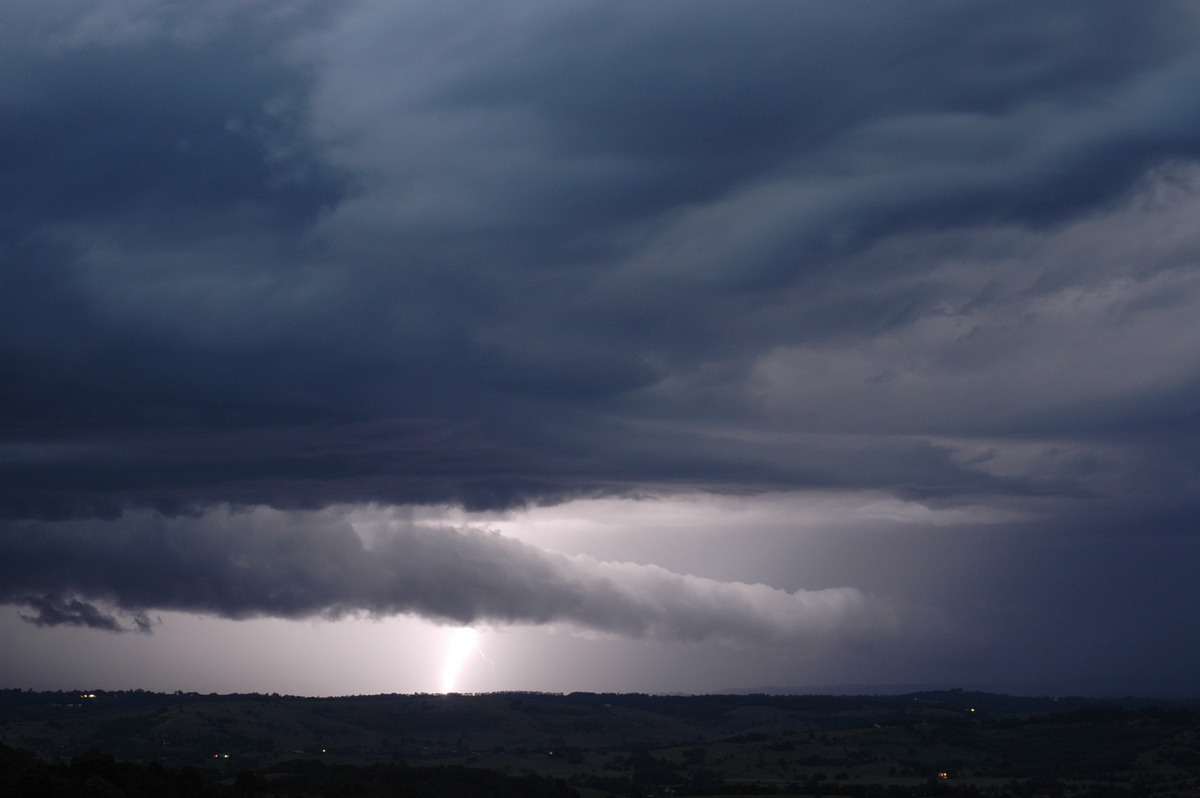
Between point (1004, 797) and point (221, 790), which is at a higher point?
point (221, 790)

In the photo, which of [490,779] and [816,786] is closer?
[490,779]

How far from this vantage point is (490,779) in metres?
142

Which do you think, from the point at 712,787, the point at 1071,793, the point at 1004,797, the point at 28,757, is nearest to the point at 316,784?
the point at 28,757

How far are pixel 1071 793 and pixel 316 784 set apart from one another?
10870 centimetres

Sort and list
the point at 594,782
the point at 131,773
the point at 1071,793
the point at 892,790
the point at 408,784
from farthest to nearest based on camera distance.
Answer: the point at 594,782 → the point at 1071,793 → the point at 892,790 → the point at 408,784 → the point at 131,773

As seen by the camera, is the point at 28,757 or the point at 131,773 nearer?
the point at 131,773

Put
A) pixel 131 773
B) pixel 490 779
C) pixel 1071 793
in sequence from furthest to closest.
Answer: pixel 1071 793 < pixel 490 779 < pixel 131 773

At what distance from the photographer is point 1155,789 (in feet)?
526

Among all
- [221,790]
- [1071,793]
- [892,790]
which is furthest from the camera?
[1071,793]

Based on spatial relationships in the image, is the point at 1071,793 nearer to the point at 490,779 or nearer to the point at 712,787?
the point at 712,787

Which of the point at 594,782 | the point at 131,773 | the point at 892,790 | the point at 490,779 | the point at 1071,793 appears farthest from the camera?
the point at 594,782

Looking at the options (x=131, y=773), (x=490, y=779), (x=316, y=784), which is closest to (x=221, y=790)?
(x=131, y=773)

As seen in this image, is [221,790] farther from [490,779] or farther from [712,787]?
[712,787]

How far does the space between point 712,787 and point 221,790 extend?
8363cm
